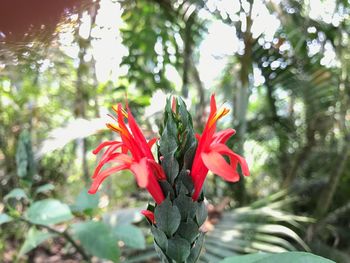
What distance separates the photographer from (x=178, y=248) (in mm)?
781

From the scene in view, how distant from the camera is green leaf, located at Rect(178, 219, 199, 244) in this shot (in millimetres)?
787

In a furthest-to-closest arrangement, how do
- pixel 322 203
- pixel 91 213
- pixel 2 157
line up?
pixel 2 157, pixel 322 203, pixel 91 213

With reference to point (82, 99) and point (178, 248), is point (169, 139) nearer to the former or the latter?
point (178, 248)

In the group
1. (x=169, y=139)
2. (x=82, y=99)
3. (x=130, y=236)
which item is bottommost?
(x=130, y=236)

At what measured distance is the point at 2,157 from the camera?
129 inches

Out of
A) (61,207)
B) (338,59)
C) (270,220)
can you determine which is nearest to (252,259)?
(61,207)

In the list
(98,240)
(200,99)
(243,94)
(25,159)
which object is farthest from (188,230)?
(200,99)

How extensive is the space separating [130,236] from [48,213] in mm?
331

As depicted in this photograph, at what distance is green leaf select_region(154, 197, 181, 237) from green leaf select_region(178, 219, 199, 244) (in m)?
0.03

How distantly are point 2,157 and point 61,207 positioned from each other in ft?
6.38

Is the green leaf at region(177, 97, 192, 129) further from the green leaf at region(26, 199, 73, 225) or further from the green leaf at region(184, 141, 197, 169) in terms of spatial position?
the green leaf at region(26, 199, 73, 225)

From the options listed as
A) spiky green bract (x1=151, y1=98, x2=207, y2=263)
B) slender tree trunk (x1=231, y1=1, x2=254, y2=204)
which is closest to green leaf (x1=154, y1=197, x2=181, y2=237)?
spiky green bract (x1=151, y1=98, x2=207, y2=263)

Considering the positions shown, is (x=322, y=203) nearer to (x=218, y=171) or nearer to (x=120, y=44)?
(x=120, y=44)

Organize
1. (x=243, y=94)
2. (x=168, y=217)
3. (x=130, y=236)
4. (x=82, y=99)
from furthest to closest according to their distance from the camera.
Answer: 1. (x=82, y=99)
2. (x=243, y=94)
3. (x=130, y=236)
4. (x=168, y=217)
